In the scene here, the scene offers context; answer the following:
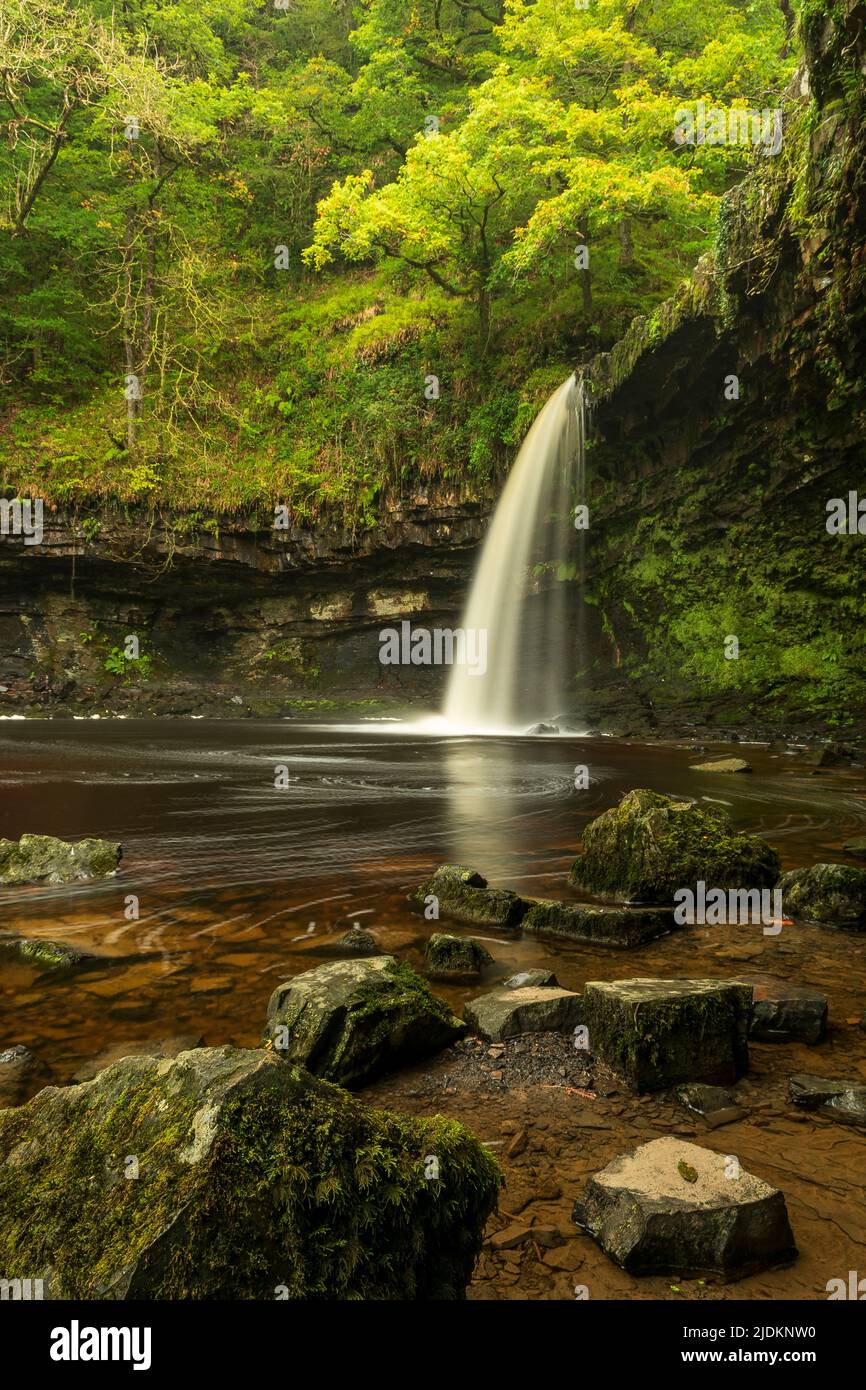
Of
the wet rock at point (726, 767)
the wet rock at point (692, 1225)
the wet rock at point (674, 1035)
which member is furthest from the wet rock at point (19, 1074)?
the wet rock at point (726, 767)

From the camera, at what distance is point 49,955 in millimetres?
4059

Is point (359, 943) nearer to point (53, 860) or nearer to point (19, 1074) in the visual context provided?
point (19, 1074)

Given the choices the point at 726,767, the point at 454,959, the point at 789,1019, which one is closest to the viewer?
the point at 789,1019

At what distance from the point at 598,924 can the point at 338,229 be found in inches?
1011

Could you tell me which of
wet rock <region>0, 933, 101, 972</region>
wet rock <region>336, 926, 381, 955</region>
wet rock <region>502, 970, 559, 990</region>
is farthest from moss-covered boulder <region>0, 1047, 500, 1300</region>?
wet rock <region>336, 926, 381, 955</region>

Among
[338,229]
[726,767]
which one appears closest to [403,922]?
[726,767]

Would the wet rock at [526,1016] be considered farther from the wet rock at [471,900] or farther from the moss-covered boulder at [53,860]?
the moss-covered boulder at [53,860]

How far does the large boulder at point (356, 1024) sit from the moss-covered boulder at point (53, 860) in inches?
127

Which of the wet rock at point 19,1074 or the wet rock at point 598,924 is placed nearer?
the wet rock at point 19,1074

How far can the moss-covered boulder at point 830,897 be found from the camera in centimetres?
459

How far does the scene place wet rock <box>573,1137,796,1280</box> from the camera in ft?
6.09

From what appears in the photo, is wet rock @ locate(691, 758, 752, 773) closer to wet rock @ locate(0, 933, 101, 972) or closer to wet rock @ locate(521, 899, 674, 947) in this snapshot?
wet rock @ locate(521, 899, 674, 947)

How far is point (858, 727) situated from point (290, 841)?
13212mm

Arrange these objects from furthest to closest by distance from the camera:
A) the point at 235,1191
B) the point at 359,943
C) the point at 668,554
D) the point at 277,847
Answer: the point at 668,554
the point at 277,847
the point at 359,943
the point at 235,1191
